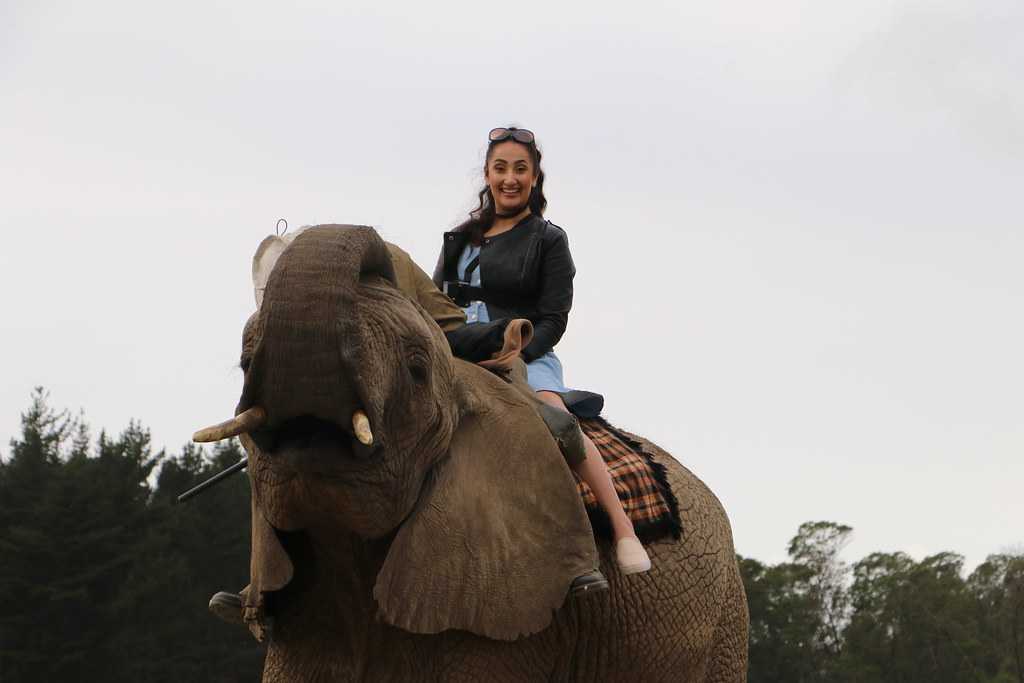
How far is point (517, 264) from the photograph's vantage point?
7602 mm

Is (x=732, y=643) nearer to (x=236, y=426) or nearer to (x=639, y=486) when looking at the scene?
(x=639, y=486)

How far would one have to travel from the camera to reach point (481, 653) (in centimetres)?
649

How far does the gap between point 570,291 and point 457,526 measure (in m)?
Result: 1.73

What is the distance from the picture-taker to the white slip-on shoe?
23.2 ft

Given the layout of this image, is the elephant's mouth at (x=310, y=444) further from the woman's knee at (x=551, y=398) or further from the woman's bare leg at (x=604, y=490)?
the woman's knee at (x=551, y=398)

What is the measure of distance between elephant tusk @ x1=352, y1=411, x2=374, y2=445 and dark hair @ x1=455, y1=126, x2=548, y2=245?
2.41 m

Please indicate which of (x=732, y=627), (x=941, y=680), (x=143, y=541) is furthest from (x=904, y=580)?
(x=732, y=627)

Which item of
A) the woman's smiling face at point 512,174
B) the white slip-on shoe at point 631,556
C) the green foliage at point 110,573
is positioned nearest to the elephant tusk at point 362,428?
the white slip-on shoe at point 631,556

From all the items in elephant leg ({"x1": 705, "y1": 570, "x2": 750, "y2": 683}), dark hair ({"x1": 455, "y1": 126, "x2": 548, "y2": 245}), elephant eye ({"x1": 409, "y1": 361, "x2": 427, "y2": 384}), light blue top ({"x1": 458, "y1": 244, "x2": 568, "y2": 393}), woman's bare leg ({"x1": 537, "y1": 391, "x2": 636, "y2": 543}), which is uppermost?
dark hair ({"x1": 455, "y1": 126, "x2": 548, "y2": 245})

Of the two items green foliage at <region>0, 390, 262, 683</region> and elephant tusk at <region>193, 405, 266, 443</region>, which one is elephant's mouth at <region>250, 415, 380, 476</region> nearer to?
elephant tusk at <region>193, 405, 266, 443</region>

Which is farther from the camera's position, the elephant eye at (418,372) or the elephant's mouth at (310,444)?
the elephant eye at (418,372)

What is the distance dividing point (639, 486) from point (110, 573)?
39.2 meters

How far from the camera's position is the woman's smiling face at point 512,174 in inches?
306

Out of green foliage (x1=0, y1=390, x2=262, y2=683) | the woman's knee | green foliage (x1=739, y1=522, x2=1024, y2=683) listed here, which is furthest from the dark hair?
green foliage (x1=739, y1=522, x2=1024, y2=683)
